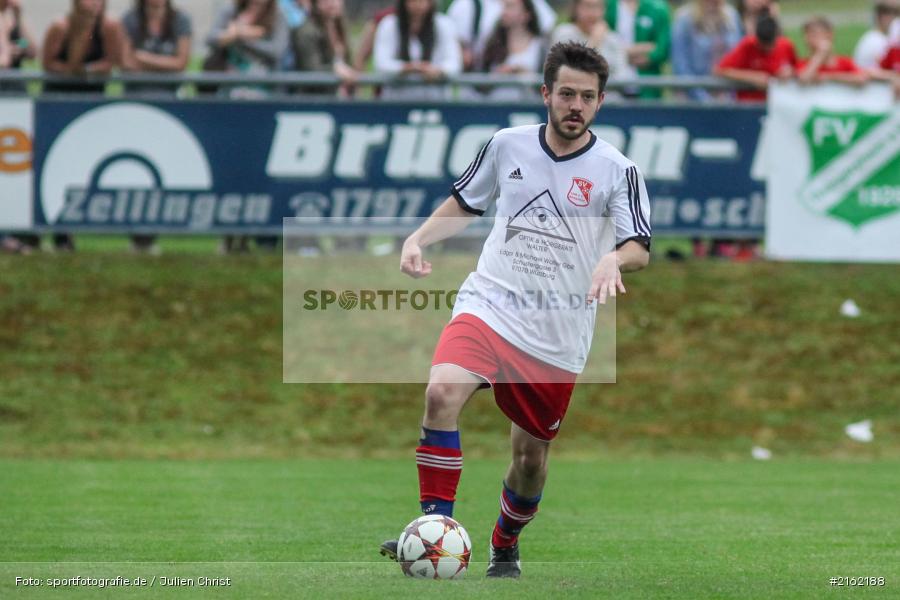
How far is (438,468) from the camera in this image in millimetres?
7441

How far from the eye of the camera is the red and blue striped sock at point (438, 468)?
7.43m

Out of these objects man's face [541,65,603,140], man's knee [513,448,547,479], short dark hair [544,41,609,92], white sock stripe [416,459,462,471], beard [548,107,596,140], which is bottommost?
man's knee [513,448,547,479]

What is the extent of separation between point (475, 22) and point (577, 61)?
10398 millimetres

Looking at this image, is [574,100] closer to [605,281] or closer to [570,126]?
[570,126]

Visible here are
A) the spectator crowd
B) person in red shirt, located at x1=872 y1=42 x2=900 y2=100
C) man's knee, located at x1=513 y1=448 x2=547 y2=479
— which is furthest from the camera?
person in red shirt, located at x1=872 y1=42 x2=900 y2=100

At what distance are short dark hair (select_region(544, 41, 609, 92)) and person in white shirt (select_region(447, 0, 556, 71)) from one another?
998 centimetres

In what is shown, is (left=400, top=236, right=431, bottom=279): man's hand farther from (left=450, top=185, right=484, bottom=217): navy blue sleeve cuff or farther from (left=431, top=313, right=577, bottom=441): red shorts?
(left=450, top=185, right=484, bottom=217): navy blue sleeve cuff

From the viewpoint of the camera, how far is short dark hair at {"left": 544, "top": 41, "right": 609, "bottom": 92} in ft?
24.8

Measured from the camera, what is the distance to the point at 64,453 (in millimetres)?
14727

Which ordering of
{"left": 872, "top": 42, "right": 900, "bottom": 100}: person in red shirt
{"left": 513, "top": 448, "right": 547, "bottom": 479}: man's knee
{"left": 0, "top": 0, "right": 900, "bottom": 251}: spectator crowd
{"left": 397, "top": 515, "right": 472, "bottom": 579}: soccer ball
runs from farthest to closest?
1. {"left": 872, "top": 42, "right": 900, "bottom": 100}: person in red shirt
2. {"left": 0, "top": 0, "right": 900, "bottom": 251}: spectator crowd
3. {"left": 513, "top": 448, "right": 547, "bottom": 479}: man's knee
4. {"left": 397, "top": 515, "right": 472, "bottom": 579}: soccer ball

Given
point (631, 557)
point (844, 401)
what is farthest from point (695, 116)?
point (631, 557)

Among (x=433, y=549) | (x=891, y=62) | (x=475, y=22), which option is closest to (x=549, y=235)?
(x=433, y=549)

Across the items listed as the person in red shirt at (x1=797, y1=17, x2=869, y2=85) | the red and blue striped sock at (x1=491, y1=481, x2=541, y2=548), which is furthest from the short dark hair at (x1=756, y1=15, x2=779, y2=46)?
the red and blue striped sock at (x1=491, y1=481, x2=541, y2=548)

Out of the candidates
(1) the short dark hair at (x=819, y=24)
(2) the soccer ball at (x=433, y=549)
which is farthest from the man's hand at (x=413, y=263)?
(1) the short dark hair at (x=819, y=24)
